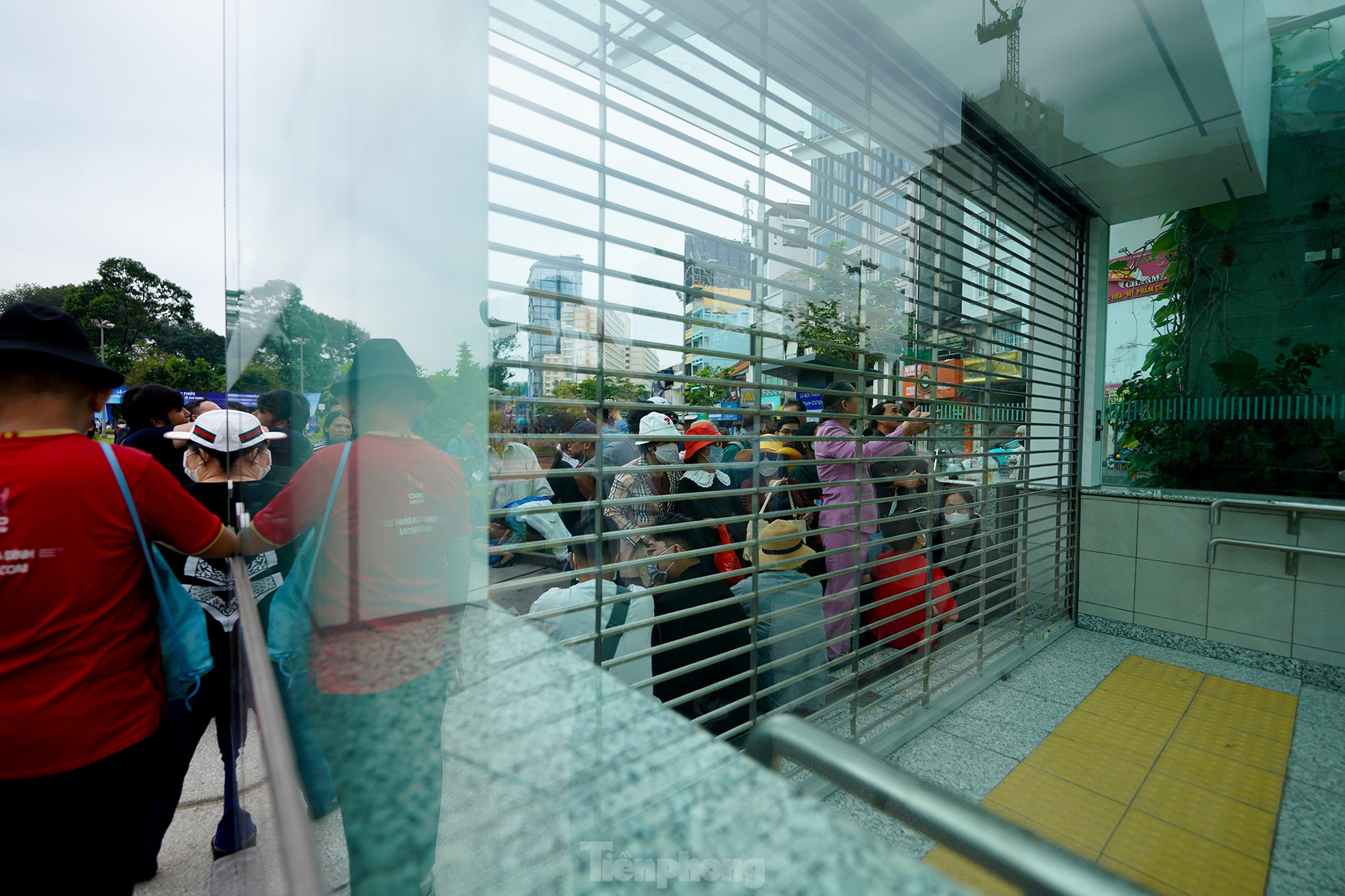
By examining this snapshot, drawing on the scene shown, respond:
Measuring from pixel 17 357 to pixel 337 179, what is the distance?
1.13 metres

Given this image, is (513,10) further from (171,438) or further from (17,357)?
(171,438)

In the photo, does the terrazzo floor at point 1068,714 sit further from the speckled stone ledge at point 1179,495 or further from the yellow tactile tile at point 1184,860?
the speckled stone ledge at point 1179,495

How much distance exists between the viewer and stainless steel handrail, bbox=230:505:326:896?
15.7 inches

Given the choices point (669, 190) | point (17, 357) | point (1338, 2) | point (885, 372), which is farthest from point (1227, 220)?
point (17, 357)

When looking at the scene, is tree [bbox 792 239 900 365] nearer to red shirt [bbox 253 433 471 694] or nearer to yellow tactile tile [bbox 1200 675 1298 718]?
red shirt [bbox 253 433 471 694]

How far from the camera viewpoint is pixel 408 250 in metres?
0.85

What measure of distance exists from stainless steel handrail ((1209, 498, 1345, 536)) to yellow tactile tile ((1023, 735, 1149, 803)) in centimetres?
247

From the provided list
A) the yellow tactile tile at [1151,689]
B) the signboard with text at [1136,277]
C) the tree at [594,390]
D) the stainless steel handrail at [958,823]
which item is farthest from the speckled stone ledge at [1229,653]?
the stainless steel handrail at [958,823]

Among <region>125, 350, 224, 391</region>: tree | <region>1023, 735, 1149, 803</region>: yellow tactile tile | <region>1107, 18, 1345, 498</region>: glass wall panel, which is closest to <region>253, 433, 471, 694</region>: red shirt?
<region>125, 350, 224, 391</region>: tree

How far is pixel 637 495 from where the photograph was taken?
291 centimetres

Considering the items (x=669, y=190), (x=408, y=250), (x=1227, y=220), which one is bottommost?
(x=408, y=250)

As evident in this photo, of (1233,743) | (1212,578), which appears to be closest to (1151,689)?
(1233,743)

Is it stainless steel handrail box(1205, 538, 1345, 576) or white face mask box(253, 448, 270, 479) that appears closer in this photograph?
white face mask box(253, 448, 270, 479)

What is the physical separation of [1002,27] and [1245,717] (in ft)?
13.8
